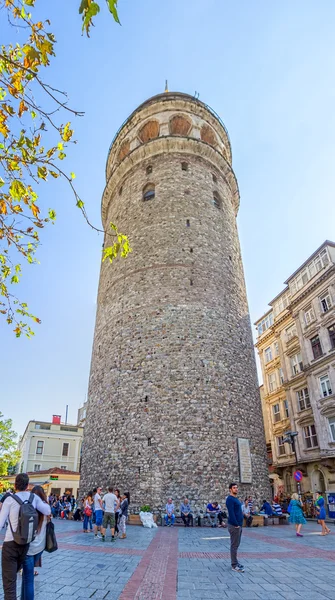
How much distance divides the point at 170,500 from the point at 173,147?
50.2ft

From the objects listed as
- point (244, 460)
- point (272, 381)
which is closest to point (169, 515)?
point (244, 460)

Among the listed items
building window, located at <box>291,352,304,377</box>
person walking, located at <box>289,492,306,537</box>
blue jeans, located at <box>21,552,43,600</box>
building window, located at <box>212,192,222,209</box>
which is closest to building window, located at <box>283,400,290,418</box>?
building window, located at <box>291,352,304,377</box>

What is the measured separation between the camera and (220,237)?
53.4 ft

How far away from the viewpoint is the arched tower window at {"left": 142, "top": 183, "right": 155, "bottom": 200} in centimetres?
1699

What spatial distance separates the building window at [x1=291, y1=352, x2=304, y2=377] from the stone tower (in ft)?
26.6

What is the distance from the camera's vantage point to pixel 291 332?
76.9ft

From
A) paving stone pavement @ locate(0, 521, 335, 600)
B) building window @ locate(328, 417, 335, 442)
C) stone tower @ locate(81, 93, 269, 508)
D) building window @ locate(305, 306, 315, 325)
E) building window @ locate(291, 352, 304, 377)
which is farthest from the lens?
building window @ locate(291, 352, 304, 377)

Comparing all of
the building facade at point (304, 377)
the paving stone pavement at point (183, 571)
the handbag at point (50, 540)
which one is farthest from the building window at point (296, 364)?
the handbag at point (50, 540)

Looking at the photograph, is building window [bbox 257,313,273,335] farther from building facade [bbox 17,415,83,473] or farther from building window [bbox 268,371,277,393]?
building facade [bbox 17,415,83,473]

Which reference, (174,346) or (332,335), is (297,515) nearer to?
(174,346)

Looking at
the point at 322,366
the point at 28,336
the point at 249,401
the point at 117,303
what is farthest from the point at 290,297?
the point at 28,336

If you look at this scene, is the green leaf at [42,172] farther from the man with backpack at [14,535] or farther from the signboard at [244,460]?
the signboard at [244,460]

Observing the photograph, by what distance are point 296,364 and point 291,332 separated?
2.17 m

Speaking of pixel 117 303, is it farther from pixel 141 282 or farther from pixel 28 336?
pixel 28 336
